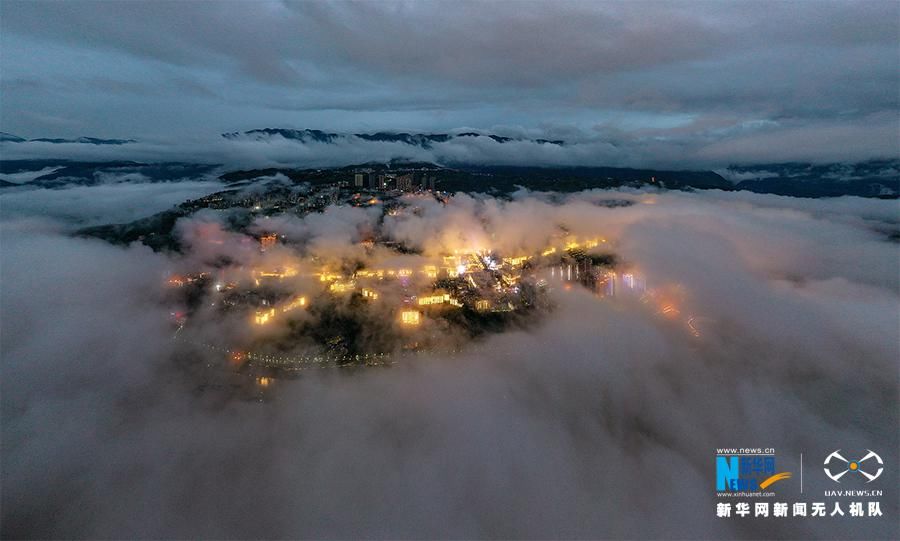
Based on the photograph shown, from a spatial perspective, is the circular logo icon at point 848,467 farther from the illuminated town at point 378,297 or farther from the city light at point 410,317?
the city light at point 410,317

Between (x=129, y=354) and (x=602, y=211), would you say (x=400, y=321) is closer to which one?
(x=129, y=354)

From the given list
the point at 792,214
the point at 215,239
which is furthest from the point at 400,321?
the point at 792,214

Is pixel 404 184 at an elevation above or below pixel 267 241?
above

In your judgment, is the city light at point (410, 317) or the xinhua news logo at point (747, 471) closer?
the xinhua news logo at point (747, 471)

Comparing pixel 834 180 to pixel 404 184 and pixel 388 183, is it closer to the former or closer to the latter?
pixel 404 184

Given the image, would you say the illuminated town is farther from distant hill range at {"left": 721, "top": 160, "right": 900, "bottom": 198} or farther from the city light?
distant hill range at {"left": 721, "top": 160, "right": 900, "bottom": 198}

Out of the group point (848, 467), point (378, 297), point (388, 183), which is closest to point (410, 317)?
point (378, 297)

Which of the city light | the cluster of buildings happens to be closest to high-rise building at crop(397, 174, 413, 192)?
the cluster of buildings

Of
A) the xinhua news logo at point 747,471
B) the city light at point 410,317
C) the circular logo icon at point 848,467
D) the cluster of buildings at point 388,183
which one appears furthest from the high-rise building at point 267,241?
the circular logo icon at point 848,467
